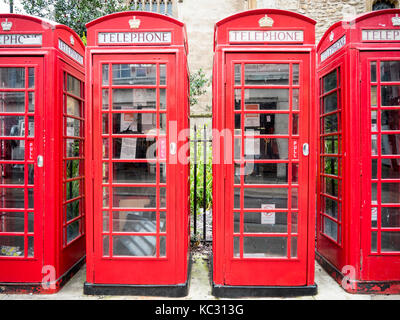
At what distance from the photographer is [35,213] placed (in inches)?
117

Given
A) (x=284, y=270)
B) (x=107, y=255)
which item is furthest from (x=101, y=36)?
(x=284, y=270)

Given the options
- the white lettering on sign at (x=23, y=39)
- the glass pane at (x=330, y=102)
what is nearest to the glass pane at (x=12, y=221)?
the white lettering on sign at (x=23, y=39)

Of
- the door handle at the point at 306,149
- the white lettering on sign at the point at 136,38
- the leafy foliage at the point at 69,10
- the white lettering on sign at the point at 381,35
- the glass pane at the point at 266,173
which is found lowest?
the glass pane at the point at 266,173

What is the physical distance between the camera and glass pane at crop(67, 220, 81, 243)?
337 cm

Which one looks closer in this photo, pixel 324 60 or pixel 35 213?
pixel 35 213

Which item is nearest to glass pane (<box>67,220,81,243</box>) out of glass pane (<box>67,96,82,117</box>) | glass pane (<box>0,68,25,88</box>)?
glass pane (<box>67,96,82,117</box>)

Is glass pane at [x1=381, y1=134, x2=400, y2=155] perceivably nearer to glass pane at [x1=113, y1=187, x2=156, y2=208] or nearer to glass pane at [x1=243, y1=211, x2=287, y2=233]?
glass pane at [x1=243, y1=211, x2=287, y2=233]

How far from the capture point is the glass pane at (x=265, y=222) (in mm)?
2986

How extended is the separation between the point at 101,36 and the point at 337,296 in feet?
12.2

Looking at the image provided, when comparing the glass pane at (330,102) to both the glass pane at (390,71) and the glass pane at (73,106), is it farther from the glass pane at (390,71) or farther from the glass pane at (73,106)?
the glass pane at (73,106)

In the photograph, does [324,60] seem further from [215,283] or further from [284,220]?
[215,283]

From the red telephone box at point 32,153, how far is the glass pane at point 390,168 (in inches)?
142

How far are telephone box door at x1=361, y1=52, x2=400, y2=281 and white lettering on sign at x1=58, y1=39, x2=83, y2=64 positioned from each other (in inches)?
131

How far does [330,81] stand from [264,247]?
2232 millimetres
